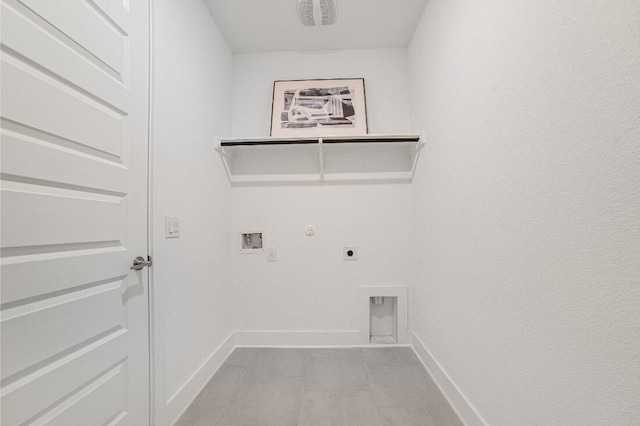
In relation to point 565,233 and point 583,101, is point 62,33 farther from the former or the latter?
point 565,233

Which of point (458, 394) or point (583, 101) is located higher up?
point (583, 101)

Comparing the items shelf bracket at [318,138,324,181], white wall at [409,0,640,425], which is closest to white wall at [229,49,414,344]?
shelf bracket at [318,138,324,181]

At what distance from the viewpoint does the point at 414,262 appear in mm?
2469

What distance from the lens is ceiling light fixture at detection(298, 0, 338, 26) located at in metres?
1.98

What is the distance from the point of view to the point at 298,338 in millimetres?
2492

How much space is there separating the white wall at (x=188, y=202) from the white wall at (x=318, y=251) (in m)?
0.22

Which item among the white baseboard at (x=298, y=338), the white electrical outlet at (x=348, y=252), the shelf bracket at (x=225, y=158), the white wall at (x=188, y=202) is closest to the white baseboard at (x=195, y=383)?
the white wall at (x=188, y=202)

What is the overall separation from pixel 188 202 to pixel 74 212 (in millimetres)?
814

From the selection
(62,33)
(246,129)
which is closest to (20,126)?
(62,33)

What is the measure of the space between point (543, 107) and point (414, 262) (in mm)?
1711

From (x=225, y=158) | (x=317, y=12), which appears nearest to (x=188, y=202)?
(x=225, y=158)

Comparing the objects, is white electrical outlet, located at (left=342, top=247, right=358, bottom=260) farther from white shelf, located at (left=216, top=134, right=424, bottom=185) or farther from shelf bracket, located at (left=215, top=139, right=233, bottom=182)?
shelf bracket, located at (left=215, top=139, right=233, bottom=182)

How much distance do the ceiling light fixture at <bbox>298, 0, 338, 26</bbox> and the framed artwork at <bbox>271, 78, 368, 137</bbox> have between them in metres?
0.48

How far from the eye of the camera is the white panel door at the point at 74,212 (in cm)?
79
